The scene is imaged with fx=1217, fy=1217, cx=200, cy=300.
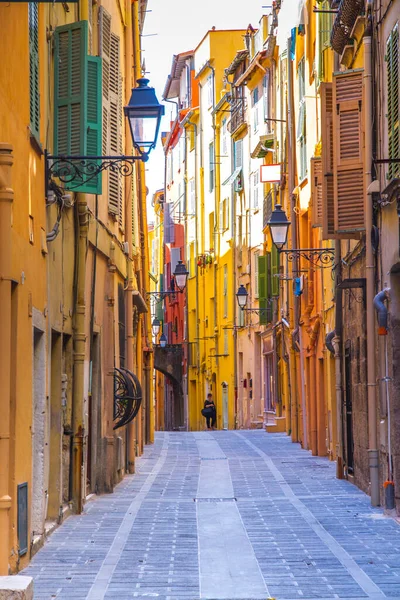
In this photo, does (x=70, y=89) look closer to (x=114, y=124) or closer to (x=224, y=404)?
(x=114, y=124)

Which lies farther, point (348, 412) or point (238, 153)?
point (238, 153)

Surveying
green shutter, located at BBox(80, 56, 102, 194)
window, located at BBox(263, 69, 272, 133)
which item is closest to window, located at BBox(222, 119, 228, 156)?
window, located at BBox(263, 69, 272, 133)

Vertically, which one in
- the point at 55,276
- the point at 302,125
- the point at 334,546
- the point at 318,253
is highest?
the point at 302,125

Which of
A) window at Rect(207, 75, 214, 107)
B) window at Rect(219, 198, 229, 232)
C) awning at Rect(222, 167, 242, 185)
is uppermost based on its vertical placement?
window at Rect(207, 75, 214, 107)

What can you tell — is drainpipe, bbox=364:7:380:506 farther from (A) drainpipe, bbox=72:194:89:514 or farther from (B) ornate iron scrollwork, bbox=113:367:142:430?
(B) ornate iron scrollwork, bbox=113:367:142:430

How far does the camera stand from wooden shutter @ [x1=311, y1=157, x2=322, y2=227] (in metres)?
20.2

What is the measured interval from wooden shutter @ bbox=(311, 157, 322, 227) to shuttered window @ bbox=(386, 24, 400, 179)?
6.46m

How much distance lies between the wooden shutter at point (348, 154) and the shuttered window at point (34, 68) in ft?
17.5

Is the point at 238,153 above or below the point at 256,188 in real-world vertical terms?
above

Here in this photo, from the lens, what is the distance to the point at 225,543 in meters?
11.5

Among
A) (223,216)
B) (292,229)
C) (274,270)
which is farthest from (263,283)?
A: (223,216)

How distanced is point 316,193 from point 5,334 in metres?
12.0

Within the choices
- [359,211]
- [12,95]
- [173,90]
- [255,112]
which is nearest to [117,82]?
[359,211]

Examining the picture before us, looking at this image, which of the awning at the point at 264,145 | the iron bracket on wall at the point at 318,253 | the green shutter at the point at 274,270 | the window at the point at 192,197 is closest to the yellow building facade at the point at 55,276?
the iron bracket on wall at the point at 318,253
